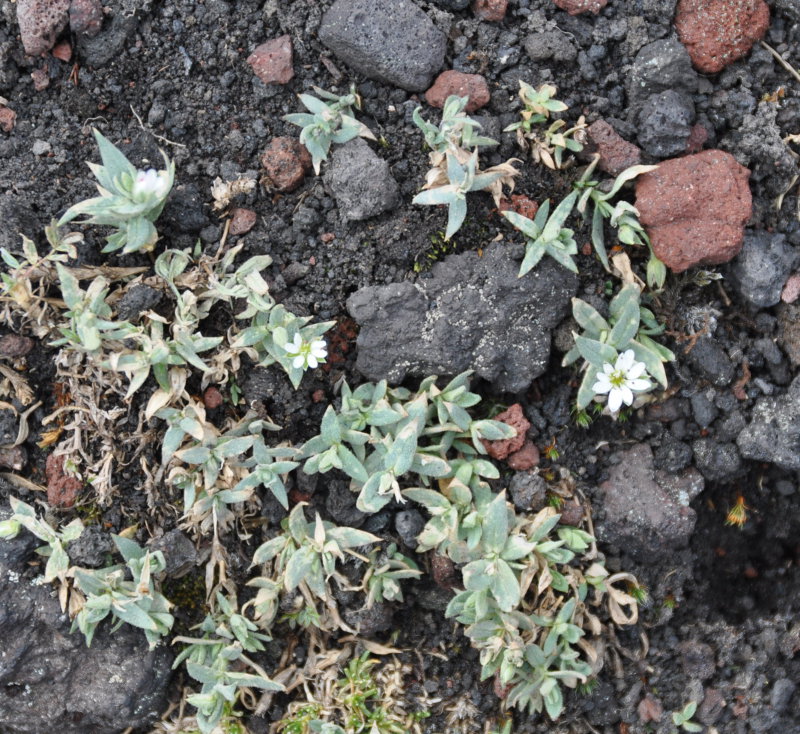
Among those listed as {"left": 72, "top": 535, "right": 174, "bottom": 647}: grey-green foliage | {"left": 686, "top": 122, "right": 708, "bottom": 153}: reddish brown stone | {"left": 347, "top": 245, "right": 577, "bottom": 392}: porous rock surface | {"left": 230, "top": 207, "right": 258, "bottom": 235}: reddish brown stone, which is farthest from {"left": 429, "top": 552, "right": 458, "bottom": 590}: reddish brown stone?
{"left": 686, "top": 122, "right": 708, "bottom": 153}: reddish brown stone

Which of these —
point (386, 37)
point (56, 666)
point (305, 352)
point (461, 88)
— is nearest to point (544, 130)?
point (461, 88)

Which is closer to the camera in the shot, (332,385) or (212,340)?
(212,340)

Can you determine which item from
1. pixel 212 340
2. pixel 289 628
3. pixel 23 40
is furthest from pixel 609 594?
pixel 23 40

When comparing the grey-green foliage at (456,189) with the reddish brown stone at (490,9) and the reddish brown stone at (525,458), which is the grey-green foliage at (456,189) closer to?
the reddish brown stone at (490,9)

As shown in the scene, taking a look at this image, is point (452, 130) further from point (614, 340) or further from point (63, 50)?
point (63, 50)

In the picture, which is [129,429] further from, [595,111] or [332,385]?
[595,111]

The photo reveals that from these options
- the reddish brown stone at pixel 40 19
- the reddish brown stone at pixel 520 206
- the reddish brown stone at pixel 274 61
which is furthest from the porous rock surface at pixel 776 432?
the reddish brown stone at pixel 40 19
